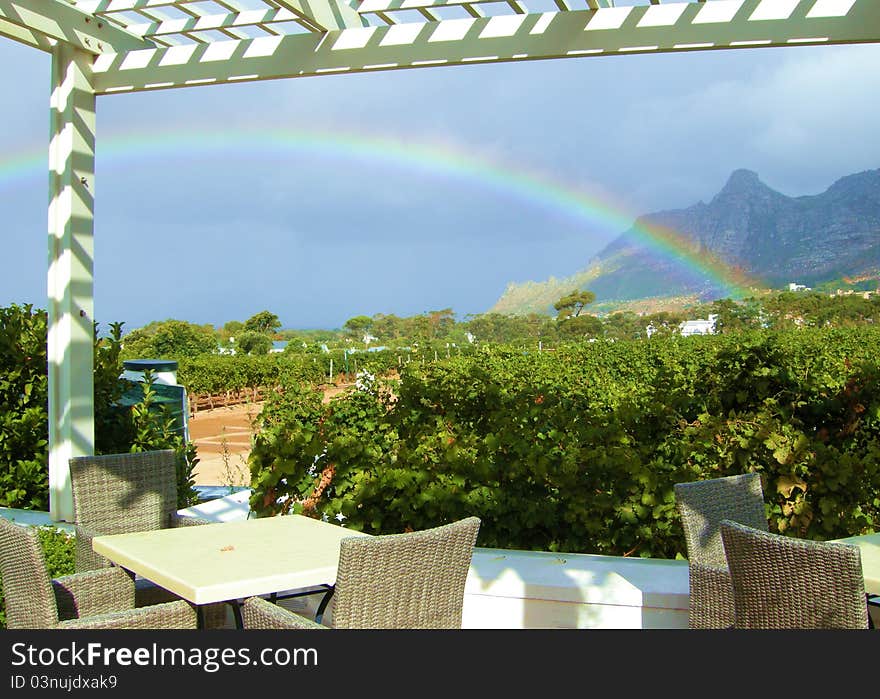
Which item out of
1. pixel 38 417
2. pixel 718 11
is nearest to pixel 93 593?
pixel 38 417

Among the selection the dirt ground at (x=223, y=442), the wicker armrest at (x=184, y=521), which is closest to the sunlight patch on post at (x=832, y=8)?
the wicker armrest at (x=184, y=521)

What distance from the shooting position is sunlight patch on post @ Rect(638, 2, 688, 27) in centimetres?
327

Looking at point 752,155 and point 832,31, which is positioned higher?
point 752,155

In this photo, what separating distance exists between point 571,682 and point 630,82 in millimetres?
80907

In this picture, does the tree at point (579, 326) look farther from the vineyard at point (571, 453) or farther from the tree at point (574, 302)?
the vineyard at point (571, 453)

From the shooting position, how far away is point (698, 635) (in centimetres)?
163

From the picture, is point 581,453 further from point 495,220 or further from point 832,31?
point 495,220

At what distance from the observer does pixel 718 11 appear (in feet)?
10.6

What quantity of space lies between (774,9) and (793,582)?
2440 millimetres

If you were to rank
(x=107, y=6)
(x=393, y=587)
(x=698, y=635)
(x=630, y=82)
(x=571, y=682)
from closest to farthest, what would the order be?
(x=571, y=682) < (x=698, y=635) < (x=393, y=587) < (x=107, y=6) < (x=630, y=82)

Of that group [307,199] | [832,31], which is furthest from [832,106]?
[832,31]

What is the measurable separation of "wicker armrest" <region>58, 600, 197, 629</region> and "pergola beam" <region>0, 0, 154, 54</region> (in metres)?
2.88

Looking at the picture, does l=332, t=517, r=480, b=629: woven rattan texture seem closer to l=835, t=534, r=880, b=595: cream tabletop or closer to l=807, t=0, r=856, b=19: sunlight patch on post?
l=835, t=534, r=880, b=595: cream tabletop

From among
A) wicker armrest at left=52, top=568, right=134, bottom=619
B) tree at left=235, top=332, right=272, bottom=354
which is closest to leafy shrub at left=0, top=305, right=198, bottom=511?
wicker armrest at left=52, top=568, right=134, bottom=619
